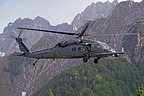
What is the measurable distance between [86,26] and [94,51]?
328 centimetres

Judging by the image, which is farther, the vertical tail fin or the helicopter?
the vertical tail fin

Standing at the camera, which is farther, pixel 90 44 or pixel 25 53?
pixel 25 53

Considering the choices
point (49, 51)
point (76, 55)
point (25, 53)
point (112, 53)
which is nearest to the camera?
point (112, 53)

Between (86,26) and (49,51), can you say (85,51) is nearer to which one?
(86,26)

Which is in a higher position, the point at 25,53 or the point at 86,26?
the point at 86,26

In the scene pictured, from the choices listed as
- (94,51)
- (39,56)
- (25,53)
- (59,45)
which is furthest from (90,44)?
(25,53)

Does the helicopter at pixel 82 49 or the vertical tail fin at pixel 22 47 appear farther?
the vertical tail fin at pixel 22 47

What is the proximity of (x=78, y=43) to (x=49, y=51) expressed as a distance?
504 centimetres

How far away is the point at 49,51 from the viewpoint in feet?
146

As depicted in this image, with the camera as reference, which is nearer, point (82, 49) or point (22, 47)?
point (82, 49)

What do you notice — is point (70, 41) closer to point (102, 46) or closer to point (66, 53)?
point (66, 53)

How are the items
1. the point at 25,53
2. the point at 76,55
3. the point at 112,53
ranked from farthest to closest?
the point at 25,53 < the point at 76,55 < the point at 112,53

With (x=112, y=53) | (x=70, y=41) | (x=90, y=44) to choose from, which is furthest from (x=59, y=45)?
(x=112, y=53)

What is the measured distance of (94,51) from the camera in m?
40.6
